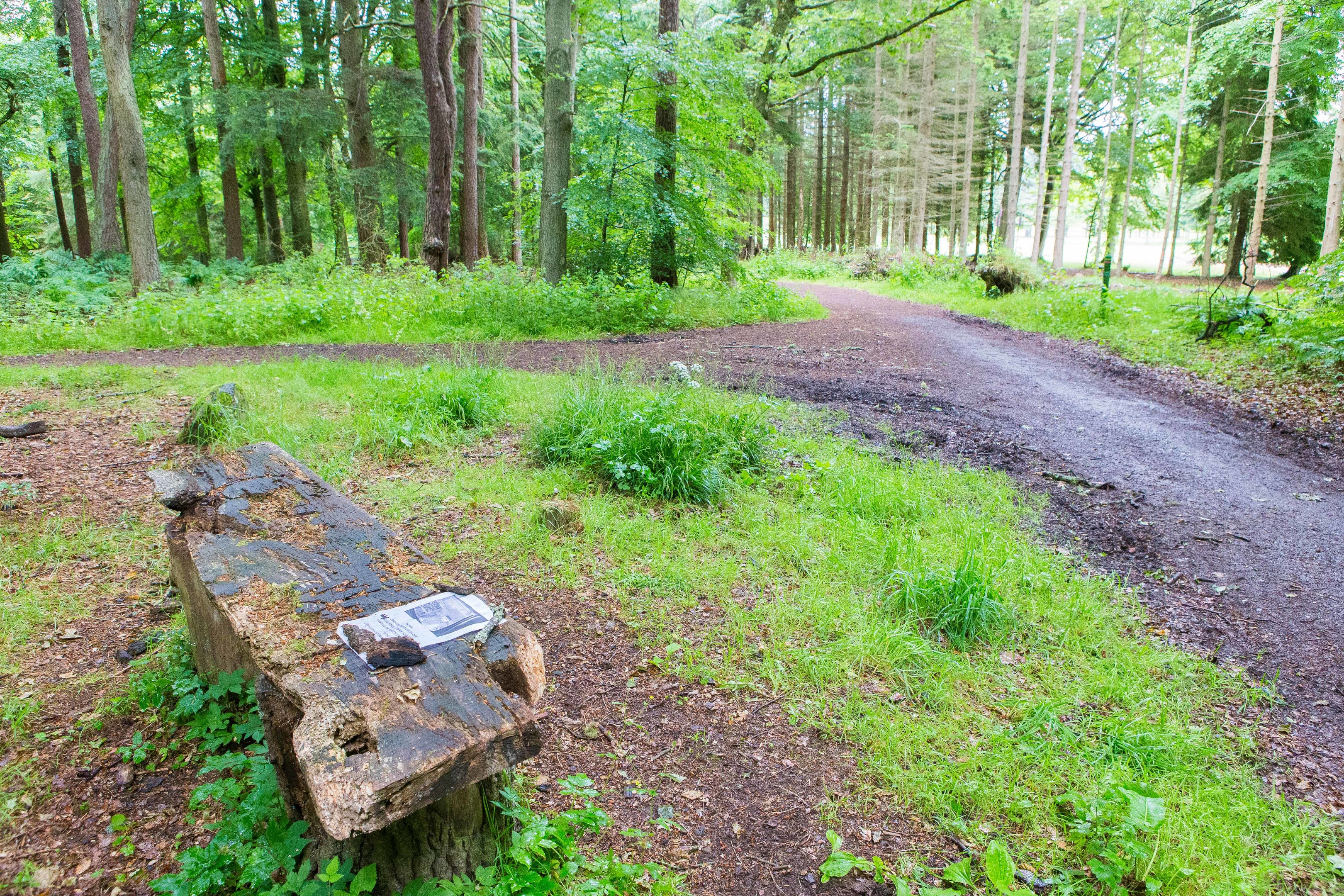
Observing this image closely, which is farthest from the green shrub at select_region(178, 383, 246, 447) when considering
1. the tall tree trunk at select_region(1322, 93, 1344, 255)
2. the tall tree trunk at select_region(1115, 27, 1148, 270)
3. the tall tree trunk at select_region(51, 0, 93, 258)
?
the tall tree trunk at select_region(1115, 27, 1148, 270)

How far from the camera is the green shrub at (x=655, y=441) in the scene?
486 centimetres

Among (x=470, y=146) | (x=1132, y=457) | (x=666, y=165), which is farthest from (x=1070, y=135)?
(x=1132, y=457)

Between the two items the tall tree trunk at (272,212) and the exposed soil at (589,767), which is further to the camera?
the tall tree trunk at (272,212)

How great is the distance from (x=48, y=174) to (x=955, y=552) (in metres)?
38.1

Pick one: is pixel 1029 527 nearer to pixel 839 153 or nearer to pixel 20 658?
pixel 20 658

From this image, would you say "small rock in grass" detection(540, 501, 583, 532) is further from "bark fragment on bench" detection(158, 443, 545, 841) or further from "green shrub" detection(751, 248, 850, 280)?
"green shrub" detection(751, 248, 850, 280)

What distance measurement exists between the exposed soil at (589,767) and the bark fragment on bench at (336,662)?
1.47ft

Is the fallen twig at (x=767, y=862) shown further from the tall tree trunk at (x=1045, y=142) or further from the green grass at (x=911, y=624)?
the tall tree trunk at (x=1045, y=142)

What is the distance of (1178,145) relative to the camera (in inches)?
997

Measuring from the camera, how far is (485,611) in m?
2.27

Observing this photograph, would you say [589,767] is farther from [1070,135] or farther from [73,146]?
[73,146]

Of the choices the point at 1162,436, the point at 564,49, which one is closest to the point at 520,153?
the point at 564,49

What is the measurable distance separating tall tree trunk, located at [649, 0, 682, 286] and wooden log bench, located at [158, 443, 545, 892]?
1043 centimetres

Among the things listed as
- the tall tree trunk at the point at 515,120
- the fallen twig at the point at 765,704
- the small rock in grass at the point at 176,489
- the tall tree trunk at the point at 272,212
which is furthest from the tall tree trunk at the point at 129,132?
the fallen twig at the point at 765,704
